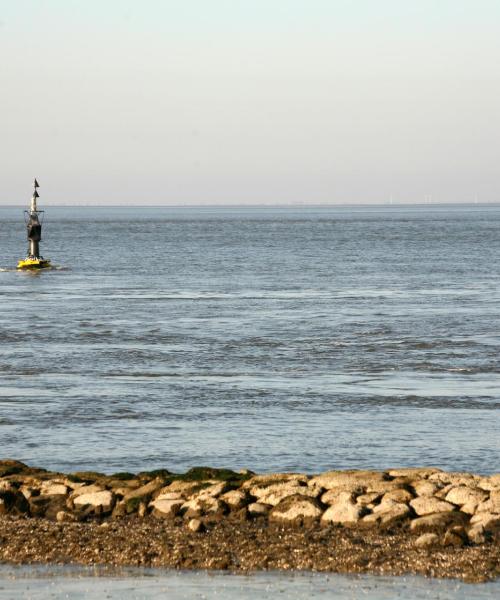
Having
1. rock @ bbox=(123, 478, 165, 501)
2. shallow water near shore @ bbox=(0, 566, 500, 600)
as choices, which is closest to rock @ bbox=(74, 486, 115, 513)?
rock @ bbox=(123, 478, 165, 501)

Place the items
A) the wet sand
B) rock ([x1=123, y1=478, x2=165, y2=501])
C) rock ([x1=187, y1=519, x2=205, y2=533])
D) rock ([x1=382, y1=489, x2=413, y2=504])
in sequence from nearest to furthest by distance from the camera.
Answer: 1. the wet sand
2. rock ([x1=187, y1=519, x2=205, y2=533])
3. rock ([x1=382, y1=489, x2=413, y2=504])
4. rock ([x1=123, y1=478, x2=165, y2=501])

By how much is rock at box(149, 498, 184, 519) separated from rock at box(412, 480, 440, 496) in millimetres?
3383

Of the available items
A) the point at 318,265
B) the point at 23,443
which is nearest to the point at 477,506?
the point at 23,443

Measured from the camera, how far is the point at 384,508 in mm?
17922

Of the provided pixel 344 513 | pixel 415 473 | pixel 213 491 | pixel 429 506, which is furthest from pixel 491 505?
pixel 213 491

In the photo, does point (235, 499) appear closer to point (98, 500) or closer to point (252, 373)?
point (98, 500)

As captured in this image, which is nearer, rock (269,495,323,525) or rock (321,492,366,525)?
rock (321,492,366,525)

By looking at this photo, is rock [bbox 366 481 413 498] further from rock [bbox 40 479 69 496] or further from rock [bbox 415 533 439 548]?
rock [bbox 40 479 69 496]

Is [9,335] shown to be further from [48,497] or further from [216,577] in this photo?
[216,577]

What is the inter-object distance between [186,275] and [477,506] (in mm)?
66381

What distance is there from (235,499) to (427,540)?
3.25 metres

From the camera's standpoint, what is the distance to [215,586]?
1509 centimetres

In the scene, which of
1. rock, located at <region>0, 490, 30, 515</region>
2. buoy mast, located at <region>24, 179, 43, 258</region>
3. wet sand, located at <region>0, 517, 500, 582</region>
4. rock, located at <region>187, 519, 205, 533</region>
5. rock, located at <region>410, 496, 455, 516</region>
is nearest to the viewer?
wet sand, located at <region>0, 517, 500, 582</region>

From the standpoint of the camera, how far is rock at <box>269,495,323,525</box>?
17.9 metres
